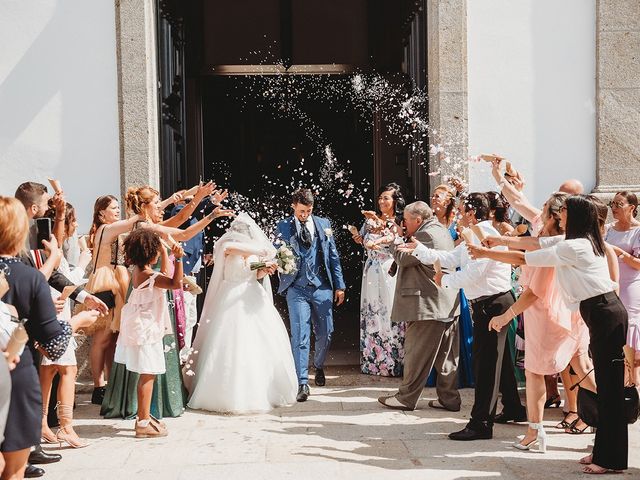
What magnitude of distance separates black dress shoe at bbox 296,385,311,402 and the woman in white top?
2763 millimetres

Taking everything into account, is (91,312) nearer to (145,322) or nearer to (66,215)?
(145,322)

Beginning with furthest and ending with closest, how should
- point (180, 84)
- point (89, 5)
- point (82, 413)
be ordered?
point (180, 84) → point (89, 5) → point (82, 413)

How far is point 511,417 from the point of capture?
6.21 metres

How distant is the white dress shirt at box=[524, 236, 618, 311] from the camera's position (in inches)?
187

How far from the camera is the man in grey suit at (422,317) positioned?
259 inches

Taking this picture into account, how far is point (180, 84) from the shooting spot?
28.7ft

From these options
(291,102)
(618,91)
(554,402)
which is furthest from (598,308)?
(291,102)

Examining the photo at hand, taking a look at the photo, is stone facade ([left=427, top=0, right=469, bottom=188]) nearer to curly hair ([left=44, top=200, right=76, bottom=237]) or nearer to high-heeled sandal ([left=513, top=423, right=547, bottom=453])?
high-heeled sandal ([left=513, top=423, right=547, bottom=453])

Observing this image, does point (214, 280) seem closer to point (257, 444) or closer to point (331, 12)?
point (257, 444)

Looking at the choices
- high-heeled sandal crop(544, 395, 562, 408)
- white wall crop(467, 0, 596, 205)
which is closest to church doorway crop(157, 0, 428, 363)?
white wall crop(467, 0, 596, 205)

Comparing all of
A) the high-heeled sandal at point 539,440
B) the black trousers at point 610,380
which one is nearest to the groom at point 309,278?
the high-heeled sandal at point 539,440

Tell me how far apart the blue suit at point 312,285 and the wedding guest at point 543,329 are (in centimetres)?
232

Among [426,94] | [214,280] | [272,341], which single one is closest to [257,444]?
[272,341]

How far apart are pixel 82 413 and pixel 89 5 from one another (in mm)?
3927
